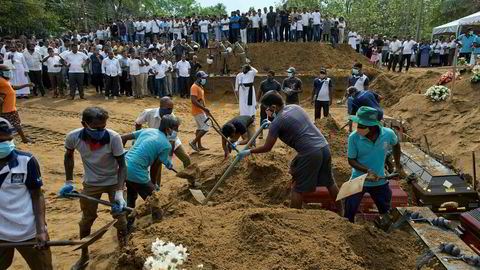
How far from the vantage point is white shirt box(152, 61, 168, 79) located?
14109 millimetres

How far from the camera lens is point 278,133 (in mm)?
4445

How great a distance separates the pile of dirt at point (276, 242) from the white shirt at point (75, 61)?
10386 millimetres

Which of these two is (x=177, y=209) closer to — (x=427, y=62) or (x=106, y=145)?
(x=106, y=145)

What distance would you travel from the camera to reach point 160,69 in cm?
1422

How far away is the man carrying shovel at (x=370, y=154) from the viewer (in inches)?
160

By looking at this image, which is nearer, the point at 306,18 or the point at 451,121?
the point at 451,121

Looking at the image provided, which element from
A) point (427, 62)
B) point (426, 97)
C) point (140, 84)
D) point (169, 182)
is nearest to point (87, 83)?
point (140, 84)

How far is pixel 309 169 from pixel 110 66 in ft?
34.3

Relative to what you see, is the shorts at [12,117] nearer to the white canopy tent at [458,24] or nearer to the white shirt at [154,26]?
the white shirt at [154,26]

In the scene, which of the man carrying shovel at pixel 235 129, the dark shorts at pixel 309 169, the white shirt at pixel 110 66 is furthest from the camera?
the white shirt at pixel 110 66

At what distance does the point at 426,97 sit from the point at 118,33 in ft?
42.8

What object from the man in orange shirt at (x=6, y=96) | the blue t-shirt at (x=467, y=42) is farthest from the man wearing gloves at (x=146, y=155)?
the blue t-shirt at (x=467, y=42)

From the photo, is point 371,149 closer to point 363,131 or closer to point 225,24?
point 363,131

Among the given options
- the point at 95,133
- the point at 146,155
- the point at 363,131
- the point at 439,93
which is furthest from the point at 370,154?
the point at 439,93
